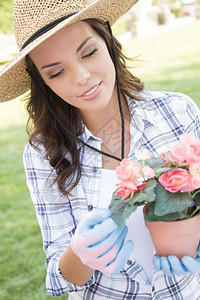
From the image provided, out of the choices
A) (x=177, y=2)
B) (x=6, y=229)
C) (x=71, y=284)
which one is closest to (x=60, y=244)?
(x=71, y=284)

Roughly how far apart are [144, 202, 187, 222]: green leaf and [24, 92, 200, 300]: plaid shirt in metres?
0.38

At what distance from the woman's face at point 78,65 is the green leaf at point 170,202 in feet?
1.56

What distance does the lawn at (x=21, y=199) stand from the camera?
9.55 ft

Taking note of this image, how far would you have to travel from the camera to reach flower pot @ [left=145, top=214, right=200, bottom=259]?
1.20 meters

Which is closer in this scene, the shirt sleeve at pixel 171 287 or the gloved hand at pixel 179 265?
the gloved hand at pixel 179 265

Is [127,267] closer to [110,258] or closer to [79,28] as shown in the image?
[110,258]

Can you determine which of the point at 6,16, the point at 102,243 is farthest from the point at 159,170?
the point at 6,16

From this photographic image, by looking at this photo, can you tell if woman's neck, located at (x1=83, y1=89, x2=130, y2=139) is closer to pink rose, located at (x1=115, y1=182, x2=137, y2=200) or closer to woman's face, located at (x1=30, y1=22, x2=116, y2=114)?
woman's face, located at (x1=30, y1=22, x2=116, y2=114)

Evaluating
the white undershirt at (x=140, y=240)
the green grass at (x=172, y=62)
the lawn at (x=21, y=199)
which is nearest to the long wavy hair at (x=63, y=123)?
the lawn at (x=21, y=199)

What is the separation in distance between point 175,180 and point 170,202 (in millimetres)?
59

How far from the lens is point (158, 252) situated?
130 centimetres

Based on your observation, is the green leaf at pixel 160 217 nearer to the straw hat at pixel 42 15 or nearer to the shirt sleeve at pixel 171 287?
the shirt sleeve at pixel 171 287

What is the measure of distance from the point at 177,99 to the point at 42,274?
5.83ft

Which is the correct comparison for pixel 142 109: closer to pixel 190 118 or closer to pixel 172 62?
pixel 190 118
